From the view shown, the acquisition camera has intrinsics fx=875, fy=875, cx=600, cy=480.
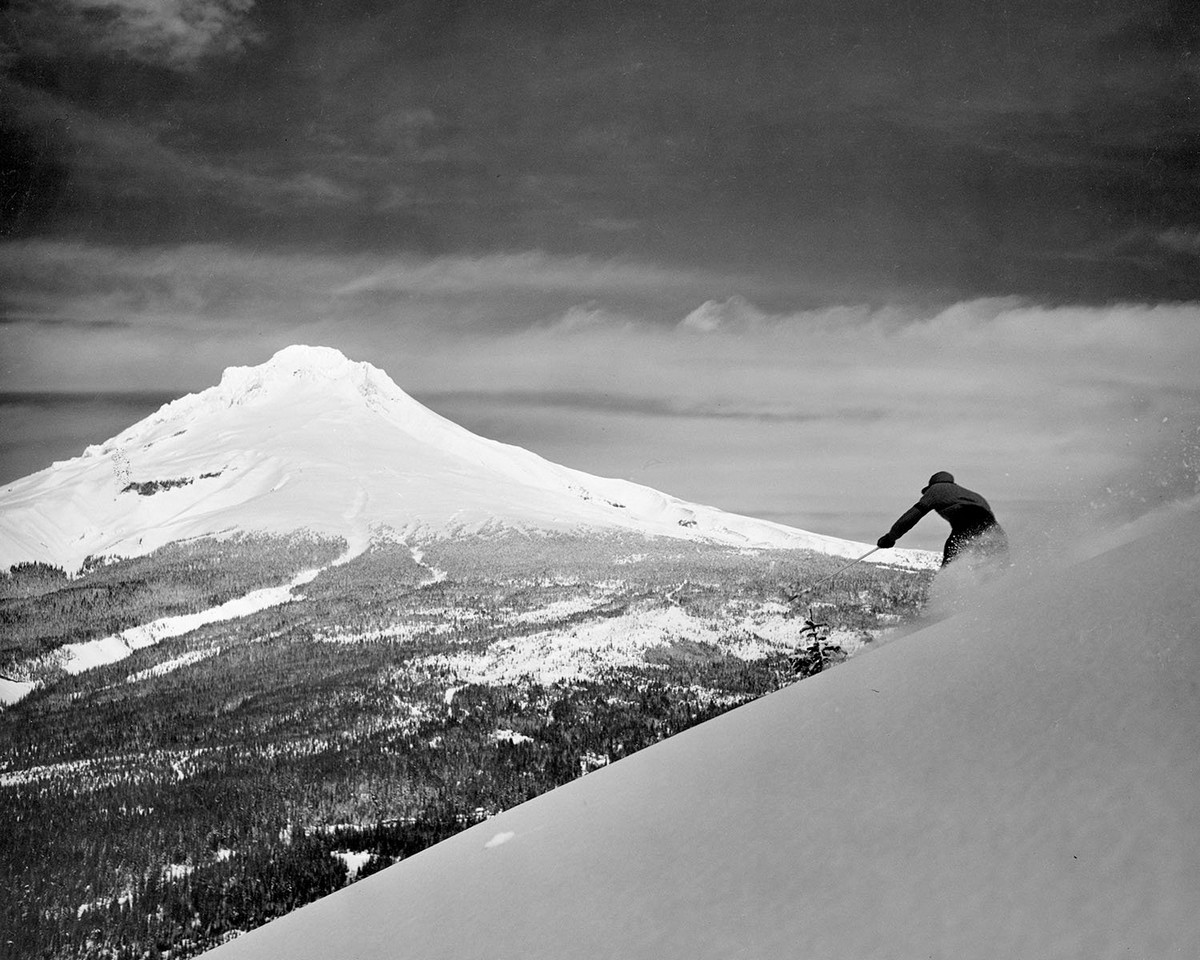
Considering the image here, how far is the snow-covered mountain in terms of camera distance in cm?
5031

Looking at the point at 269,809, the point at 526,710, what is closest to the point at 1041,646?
the point at 269,809

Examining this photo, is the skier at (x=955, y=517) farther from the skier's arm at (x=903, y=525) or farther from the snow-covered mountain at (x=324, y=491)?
the snow-covered mountain at (x=324, y=491)

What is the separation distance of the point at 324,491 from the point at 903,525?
56731 mm

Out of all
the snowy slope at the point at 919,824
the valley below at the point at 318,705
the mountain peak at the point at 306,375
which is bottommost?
the valley below at the point at 318,705

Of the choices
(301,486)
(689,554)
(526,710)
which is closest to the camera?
(526,710)

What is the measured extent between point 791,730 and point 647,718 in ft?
36.5

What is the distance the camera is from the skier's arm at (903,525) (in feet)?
25.1

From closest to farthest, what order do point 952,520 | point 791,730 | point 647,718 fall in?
1. point 791,730
2. point 952,520
3. point 647,718

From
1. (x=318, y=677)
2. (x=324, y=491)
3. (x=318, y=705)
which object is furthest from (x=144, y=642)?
(x=324, y=491)

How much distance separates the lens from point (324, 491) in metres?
60.2

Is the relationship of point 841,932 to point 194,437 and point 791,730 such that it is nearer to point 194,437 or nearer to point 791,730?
point 791,730

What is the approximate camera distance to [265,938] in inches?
208

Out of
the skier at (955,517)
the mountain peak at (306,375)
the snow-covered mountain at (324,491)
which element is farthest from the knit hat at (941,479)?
the mountain peak at (306,375)

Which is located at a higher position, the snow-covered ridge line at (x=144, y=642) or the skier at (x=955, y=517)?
the skier at (x=955, y=517)
